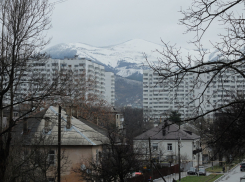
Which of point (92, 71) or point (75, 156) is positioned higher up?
point (92, 71)

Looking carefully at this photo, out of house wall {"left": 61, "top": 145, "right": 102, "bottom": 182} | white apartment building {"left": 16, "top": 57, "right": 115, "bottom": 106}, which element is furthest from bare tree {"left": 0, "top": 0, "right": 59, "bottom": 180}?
white apartment building {"left": 16, "top": 57, "right": 115, "bottom": 106}

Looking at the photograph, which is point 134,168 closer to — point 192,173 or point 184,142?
point 192,173

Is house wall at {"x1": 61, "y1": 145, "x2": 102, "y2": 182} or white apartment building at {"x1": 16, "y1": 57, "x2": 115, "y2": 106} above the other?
white apartment building at {"x1": 16, "y1": 57, "x2": 115, "y2": 106}

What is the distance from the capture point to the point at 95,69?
165 m

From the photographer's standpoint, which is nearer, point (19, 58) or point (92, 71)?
point (19, 58)

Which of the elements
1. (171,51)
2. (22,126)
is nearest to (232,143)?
(171,51)

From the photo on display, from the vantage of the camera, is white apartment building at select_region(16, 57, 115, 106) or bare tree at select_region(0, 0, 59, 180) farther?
white apartment building at select_region(16, 57, 115, 106)

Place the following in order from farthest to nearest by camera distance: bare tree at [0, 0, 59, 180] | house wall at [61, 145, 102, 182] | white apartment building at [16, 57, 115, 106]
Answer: white apartment building at [16, 57, 115, 106], house wall at [61, 145, 102, 182], bare tree at [0, 0, 59, 180]

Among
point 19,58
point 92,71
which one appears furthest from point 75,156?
point 92,71

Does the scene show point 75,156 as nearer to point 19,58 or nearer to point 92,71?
point 19,58

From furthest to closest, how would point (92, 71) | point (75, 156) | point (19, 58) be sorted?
1. point (92, 71)
2. point (75, 156)
3. point (19, 58)

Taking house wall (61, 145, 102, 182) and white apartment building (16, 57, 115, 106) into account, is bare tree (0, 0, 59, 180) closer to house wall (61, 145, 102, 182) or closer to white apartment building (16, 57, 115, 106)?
house wall (61, 145, 102, 182)

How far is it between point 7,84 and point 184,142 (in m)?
53.7

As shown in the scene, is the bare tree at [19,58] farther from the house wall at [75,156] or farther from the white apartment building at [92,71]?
the white apartment building at [92,71]
